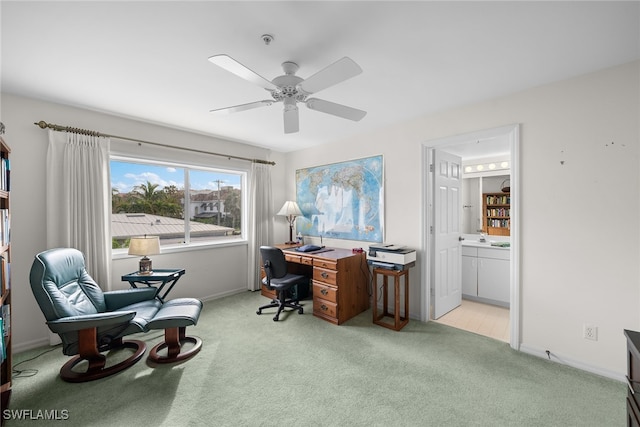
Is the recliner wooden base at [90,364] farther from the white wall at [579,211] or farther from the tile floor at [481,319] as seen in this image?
the white wall at [579,211]

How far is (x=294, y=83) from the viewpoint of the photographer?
1.88 meters

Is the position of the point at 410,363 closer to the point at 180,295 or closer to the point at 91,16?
the point at 180,295

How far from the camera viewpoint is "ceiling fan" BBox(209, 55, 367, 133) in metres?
1.46

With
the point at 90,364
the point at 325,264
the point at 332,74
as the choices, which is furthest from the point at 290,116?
the point at 90,364

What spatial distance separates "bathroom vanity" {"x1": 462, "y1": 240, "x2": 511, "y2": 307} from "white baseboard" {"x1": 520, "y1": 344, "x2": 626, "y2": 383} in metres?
1.26

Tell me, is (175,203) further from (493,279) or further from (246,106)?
(493,279)

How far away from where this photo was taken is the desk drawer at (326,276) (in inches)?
120

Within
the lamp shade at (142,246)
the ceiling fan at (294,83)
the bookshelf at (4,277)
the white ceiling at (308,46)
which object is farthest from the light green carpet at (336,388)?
the white ceiling at (308,46)

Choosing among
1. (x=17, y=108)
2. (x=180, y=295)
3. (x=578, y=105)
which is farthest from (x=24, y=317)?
(x=578, y=105)

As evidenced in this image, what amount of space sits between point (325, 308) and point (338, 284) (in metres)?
0.37

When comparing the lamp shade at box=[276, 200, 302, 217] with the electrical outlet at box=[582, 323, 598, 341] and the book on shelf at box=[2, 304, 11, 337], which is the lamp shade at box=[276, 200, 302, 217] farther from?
the electrical outlet at box=[582, 323, 598, 341]

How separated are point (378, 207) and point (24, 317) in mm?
3838

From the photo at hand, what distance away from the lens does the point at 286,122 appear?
2182 millimetres

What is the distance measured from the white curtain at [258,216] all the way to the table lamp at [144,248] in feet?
4.87
